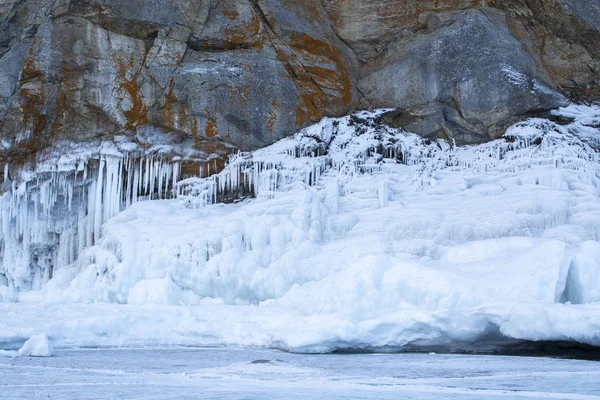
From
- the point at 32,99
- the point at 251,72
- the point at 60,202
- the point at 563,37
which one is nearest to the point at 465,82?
the point at 563,37

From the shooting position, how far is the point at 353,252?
17000mm

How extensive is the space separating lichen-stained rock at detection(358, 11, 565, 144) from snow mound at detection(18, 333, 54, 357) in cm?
1371

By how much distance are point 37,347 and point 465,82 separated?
14.8 m

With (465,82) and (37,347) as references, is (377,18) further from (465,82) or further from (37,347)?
(37,347)

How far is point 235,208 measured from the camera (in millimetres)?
20500

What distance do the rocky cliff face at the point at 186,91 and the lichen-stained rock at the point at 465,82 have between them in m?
0.04

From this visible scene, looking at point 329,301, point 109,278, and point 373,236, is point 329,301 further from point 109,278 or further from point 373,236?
point 109,278

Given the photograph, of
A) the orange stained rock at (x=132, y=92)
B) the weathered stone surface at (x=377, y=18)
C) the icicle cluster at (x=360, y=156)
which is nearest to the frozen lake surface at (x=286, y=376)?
the icicle cluster at (x=360, y=156)

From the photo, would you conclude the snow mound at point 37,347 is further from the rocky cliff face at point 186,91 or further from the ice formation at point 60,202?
the ice formation at point 60,202

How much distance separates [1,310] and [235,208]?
706cm

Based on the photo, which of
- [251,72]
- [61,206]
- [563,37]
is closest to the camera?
[61,206]

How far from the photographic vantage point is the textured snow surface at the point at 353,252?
1342 cm

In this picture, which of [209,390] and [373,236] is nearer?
[209,390]

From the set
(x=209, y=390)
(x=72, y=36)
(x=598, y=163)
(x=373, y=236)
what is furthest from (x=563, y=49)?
(x=209, y=390)
